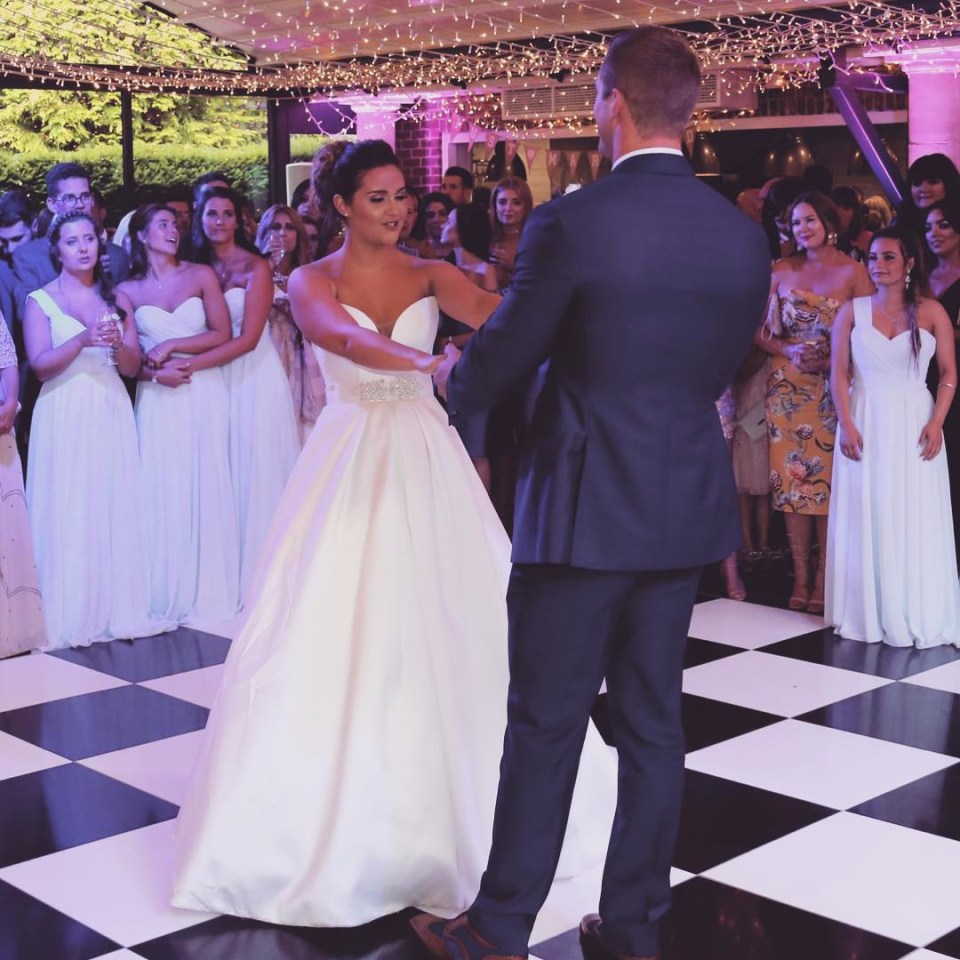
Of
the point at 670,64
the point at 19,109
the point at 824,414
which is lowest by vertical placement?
the point at 824,414

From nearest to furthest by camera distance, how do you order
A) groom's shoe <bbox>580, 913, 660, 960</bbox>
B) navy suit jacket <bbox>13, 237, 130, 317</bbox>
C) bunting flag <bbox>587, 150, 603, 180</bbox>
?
groom's shoe <bbox>580, 913, 660, 960</bbox>
navy suit jacket <bbox>13, 237, 130, 317</bbox>
bunting flag <bbox>587, 150, 603, 180</bbox>

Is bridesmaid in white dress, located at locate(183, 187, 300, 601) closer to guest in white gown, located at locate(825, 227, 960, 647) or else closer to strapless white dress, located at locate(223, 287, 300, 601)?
strapless white dress, located at locate(223, 287, 300, 601)

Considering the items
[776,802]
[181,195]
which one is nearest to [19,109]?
[181,195]

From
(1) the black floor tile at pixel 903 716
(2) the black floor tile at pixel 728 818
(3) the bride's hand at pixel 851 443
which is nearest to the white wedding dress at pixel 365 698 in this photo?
(2) the black floor tile at pixel 728 818

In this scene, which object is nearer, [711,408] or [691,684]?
[711,408]

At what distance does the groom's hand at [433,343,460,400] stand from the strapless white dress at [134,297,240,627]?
3002 mm

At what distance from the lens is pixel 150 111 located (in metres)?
13.8

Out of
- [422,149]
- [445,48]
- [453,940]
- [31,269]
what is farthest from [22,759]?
[422,149]

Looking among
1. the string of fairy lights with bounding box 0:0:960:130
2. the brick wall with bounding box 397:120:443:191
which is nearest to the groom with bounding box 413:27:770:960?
the string of fairy lights with bounding box 0:0:960:130

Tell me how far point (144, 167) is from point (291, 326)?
8.60 m

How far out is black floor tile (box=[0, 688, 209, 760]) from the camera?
13.1ft

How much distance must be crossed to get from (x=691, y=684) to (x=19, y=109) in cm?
1067

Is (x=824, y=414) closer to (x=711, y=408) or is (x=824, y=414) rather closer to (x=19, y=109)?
(x=711, y=408)

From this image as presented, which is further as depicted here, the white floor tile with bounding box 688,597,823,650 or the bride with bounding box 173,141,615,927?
the white floor tile with bounding box 688,597,823,650
